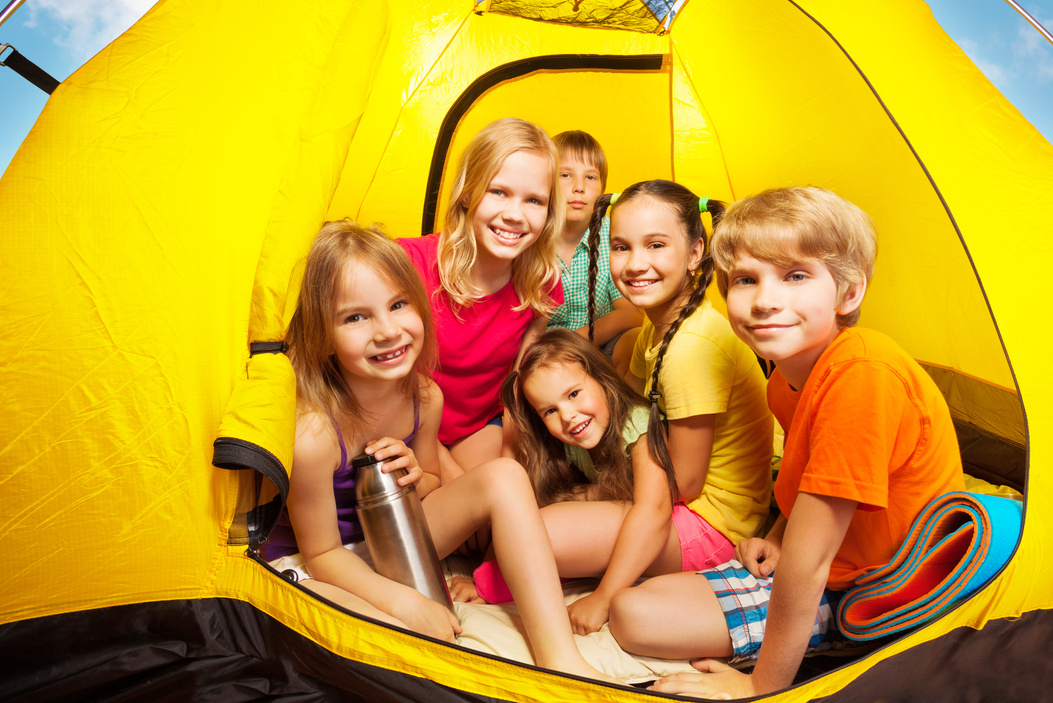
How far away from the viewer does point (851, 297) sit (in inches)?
38.3

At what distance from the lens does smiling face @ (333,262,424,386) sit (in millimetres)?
1104

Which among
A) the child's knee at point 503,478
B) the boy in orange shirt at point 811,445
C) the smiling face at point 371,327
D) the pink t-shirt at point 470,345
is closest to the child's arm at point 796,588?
the boy in orange shirt at point 811,445

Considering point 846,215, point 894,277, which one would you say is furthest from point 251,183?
point 894,277

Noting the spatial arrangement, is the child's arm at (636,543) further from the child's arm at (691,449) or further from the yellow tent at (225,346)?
the yellow tent at (225,346)

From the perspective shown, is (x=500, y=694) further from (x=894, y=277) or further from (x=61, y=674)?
(x=894, y=277)

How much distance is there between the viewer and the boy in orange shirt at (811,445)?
87 centimetres

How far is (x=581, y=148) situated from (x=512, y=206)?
46 centimetres

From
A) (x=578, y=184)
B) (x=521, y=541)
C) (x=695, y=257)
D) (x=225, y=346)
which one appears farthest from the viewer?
(x=578, y=184)

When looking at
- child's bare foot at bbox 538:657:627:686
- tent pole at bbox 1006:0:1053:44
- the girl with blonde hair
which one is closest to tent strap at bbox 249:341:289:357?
the girl with blonde hair

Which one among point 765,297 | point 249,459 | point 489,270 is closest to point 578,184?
point 489,270

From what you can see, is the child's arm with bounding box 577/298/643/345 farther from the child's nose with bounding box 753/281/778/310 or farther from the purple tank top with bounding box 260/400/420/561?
the child's nose with bounding box 753/281/778/310

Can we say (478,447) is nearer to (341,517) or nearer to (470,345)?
(470,345)

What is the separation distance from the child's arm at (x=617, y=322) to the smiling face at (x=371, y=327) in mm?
685

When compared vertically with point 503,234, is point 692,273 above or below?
below
